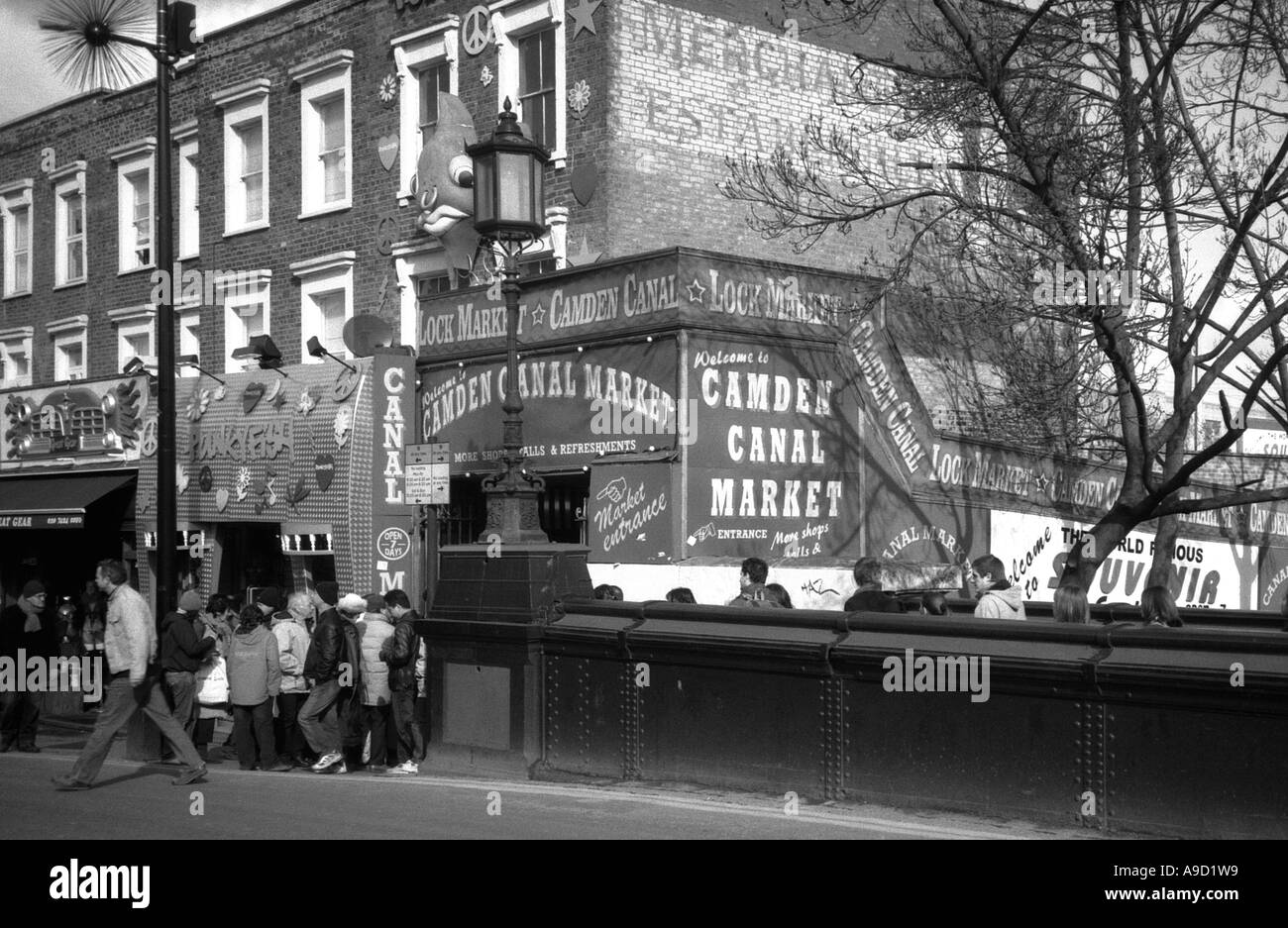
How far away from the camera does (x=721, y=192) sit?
18.9 metres

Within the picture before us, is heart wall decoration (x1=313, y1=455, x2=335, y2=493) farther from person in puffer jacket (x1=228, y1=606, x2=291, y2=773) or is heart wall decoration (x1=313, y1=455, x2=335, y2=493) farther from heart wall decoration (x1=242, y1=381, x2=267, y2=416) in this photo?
person in puffer jacket (x1=228, y1=606, x2=291, y2=773)

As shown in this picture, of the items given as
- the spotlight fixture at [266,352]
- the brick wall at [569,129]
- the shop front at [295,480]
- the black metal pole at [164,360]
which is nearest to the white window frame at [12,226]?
the brick wall at [569,129]

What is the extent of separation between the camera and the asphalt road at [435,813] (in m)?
9.01

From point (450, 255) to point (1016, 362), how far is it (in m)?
7.64

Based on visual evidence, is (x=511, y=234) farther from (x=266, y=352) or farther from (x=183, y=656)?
(x=266, y=352)

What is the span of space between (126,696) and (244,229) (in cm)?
1334

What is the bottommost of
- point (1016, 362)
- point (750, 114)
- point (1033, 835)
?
point (1033, 835)

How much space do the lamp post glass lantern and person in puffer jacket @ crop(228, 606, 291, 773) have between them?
7.86 ft

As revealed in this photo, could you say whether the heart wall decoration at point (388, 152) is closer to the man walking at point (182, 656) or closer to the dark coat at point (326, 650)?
the man walking at point (182, 656)

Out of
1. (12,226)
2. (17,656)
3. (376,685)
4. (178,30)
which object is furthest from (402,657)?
(12,226)
